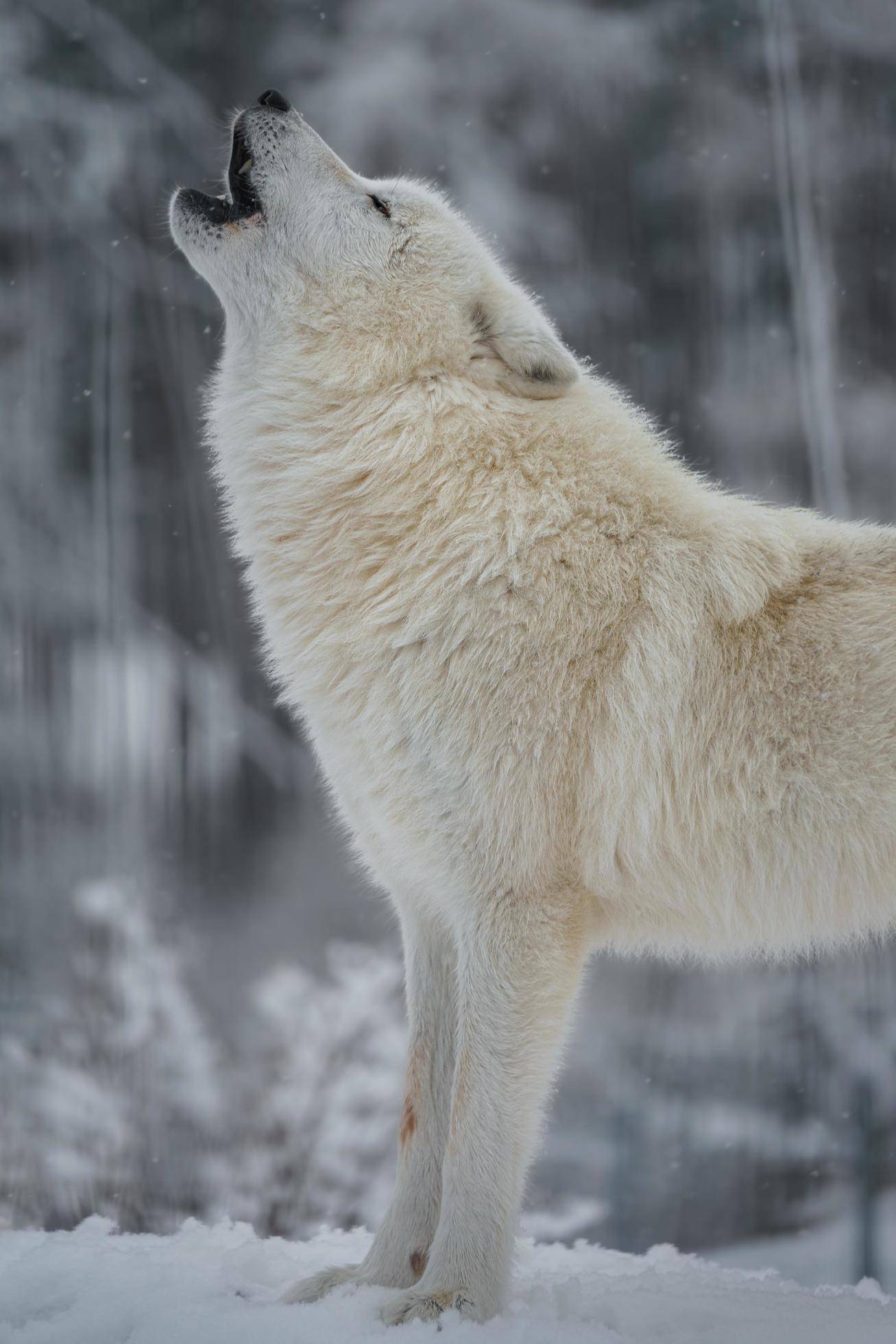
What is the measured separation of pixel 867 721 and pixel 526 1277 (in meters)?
1.72

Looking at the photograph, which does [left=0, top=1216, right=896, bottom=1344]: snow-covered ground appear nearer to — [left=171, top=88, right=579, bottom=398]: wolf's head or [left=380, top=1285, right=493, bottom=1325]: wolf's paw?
[left=380, top=1285, right=493, bottom=1325]: wolf's paw

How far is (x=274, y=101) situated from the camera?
2707mm

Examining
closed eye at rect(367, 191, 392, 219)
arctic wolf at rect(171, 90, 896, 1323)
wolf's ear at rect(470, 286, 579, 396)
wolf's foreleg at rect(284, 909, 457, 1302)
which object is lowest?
wolf's foreleg at rect(284, 909, 457, 1302)

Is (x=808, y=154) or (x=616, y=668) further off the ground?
(x=808, y=154)

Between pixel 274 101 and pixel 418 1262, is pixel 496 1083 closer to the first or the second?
pixel 418 1262

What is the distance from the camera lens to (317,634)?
2.41 metres

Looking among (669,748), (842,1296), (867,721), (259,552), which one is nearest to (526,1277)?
(842,1296)

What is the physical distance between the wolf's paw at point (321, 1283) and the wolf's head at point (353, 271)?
2055 millimetres

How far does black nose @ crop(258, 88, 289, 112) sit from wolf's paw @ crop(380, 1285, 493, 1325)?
2730 millimetres

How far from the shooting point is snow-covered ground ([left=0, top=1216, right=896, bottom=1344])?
204cm

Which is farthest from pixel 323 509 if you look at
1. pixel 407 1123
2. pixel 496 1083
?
pixel 407 1123

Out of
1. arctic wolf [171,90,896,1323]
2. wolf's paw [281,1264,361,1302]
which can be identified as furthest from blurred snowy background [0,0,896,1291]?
arctic wolf [171,90,896,1323]

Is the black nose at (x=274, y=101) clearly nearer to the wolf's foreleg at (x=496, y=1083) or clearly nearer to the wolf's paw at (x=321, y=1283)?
the wolf's foreleg at (x=496, y=1083)

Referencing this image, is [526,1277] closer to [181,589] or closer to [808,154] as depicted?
[181,589]
